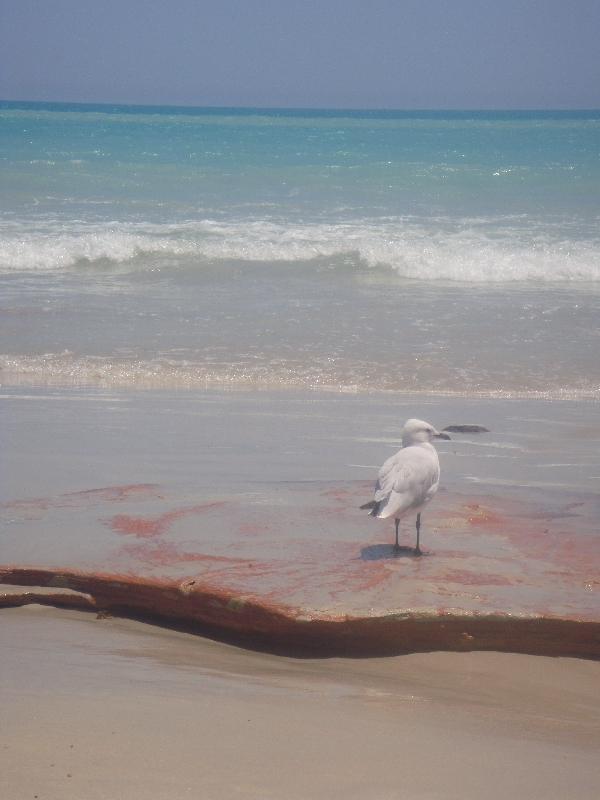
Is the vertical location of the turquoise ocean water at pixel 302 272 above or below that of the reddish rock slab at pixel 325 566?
above

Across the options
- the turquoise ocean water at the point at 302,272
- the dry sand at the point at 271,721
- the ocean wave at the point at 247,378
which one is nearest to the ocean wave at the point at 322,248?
the turquoise ocean water at the point at 302,272

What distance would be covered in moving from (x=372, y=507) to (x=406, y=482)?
0.32m

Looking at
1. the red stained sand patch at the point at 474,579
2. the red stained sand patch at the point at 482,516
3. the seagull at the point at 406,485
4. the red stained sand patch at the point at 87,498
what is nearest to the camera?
the red stained sand patch at the point at 474,579

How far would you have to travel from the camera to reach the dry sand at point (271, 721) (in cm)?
231

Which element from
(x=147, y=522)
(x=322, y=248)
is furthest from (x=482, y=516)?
(x=322, y=248)

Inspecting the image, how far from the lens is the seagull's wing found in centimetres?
384

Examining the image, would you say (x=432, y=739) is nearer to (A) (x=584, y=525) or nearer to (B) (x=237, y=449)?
(A) (x=584, y=525)

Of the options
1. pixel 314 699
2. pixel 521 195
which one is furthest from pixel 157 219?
pixel 314 699

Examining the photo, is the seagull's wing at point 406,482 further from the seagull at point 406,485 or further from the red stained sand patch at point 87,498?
the red stained sand patch at point 87,498

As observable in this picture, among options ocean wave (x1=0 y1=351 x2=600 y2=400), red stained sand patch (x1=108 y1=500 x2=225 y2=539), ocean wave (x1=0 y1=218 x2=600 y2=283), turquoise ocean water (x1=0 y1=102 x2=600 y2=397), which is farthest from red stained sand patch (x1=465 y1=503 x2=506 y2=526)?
ocean wave (x1=0 y1=218 x2=600 y2=283)

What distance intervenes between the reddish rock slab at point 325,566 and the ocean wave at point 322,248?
410 inches

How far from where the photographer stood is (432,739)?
2559mm

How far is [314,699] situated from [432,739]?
1.10ft

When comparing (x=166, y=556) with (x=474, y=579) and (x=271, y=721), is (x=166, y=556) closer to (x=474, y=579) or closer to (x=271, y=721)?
(x=474, y=579)
